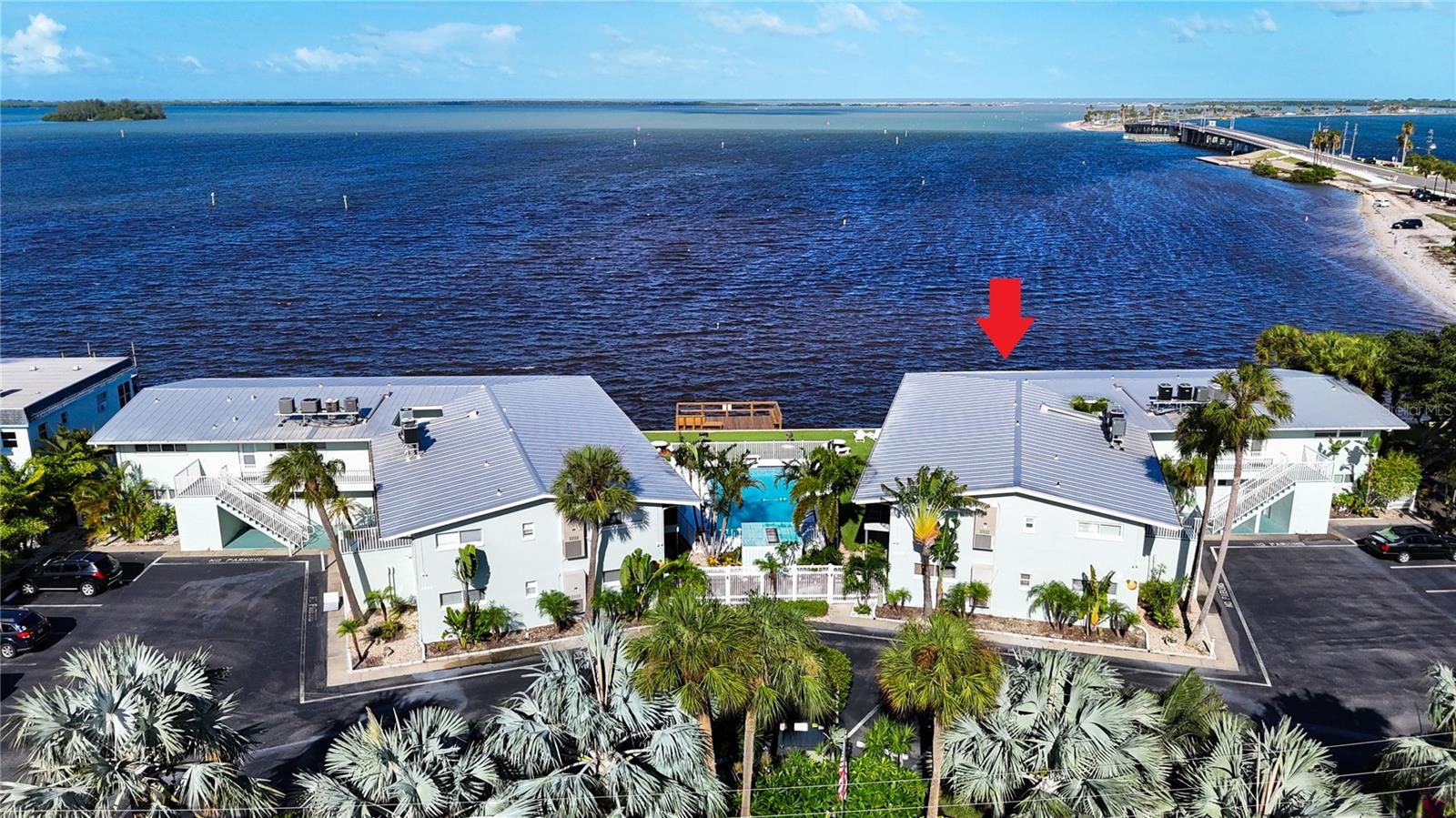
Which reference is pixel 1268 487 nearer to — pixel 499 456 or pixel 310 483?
pixel 499 456

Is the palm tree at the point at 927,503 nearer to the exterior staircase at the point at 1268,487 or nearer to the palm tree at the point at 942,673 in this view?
the palm tree at the point at 942,673

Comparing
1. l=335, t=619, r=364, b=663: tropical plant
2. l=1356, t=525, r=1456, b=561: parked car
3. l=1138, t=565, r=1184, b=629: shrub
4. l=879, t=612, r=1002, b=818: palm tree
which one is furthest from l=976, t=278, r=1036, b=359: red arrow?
l=879, t=612, r=1002, b=818: palm tree

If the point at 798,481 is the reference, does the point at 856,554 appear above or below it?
below

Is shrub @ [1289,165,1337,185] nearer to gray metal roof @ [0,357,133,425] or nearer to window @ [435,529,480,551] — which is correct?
window @ [435,529,480,551]

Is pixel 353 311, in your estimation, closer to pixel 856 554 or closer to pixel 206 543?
pixel 206 543

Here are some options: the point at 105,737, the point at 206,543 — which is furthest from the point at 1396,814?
the point at 206,543

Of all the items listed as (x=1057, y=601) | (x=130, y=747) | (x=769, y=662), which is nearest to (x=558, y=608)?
(x=769, y=662)
